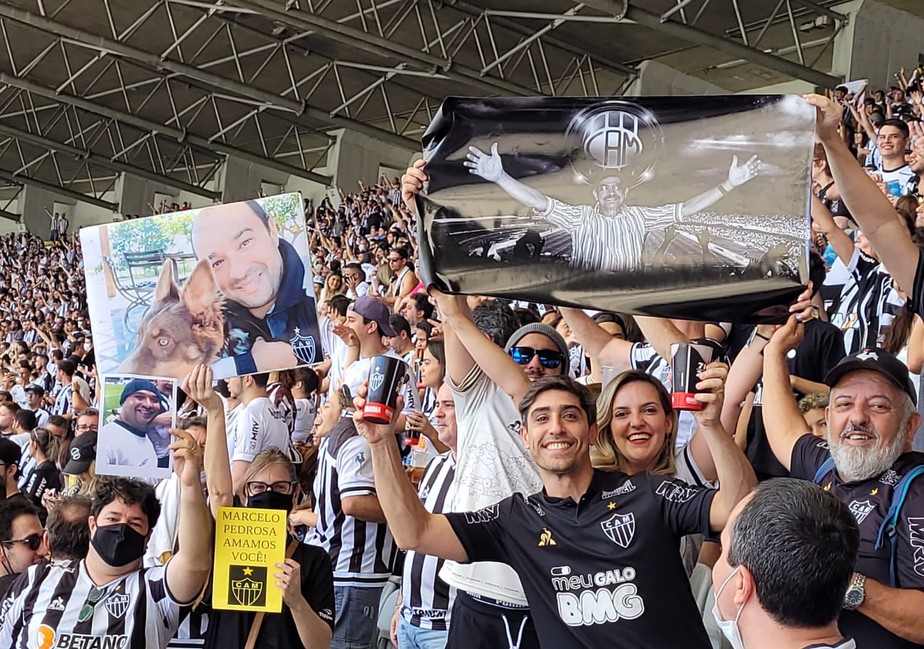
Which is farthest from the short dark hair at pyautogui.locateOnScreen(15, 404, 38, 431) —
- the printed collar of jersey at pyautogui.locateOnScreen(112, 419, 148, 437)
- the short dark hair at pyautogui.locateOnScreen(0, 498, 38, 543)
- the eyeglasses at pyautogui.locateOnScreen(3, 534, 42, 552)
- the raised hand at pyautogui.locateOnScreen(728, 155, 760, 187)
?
the raised hand at pyautogui.locateOnScreen(728, 155, 760, 187)

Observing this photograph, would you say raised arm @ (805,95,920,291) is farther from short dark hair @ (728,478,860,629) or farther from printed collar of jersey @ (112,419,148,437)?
printed collar of jersey @ (112,419,148,437)

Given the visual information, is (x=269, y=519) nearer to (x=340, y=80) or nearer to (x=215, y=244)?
(x=215, y=244)

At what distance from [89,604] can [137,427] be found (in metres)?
1.13

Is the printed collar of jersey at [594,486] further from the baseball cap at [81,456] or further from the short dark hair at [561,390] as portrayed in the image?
the baseball cap at [81,456]

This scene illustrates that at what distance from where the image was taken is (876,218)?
316cm

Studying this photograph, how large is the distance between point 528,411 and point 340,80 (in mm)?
18426

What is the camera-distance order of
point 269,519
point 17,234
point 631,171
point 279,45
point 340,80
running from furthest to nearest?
point 17,234
point 340,80
point 279,45
point 631,171
point 269,519

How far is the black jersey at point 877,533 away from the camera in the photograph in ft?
9.00

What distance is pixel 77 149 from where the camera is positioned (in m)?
25.9

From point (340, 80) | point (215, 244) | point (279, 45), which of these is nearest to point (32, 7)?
point (279, 45)

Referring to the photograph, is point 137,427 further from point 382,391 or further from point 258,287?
point 382,391

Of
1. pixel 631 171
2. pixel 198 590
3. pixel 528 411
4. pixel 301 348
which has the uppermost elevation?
pixel 631 171

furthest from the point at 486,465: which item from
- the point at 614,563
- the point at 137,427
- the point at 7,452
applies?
the point at 7,452

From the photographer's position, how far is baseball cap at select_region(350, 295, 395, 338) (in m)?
5.98
